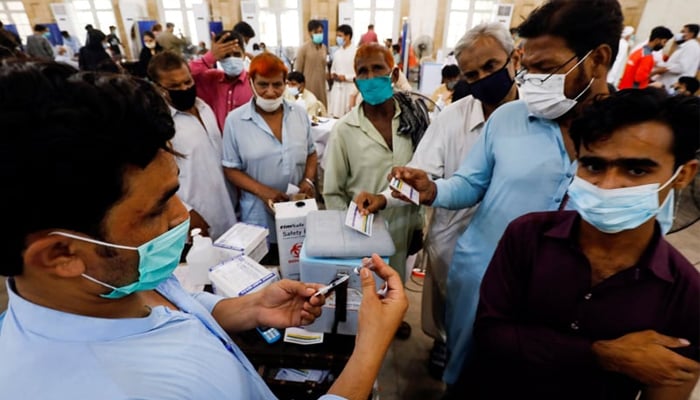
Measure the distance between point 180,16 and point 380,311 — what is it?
1353 centimetres

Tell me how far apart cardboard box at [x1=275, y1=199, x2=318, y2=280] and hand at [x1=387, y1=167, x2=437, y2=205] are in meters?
0.39

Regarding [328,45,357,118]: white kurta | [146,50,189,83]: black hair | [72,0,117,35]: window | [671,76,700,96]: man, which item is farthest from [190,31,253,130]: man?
[72,0,117,35]: window

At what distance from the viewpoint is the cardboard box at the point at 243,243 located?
1531mm

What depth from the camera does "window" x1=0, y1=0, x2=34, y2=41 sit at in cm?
1194

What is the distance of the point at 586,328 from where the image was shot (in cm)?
109

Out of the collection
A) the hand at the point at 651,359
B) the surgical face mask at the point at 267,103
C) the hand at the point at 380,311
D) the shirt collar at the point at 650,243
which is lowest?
the hand at the point at 651,359

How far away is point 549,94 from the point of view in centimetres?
138

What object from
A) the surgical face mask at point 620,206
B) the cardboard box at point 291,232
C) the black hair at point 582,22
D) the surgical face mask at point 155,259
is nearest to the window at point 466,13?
the black hair at point 582,22

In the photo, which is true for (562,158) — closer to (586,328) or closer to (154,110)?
(586,328)

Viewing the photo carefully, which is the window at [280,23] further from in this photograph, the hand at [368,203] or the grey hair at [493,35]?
the hand at [368,203]

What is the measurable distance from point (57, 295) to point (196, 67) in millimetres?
2632

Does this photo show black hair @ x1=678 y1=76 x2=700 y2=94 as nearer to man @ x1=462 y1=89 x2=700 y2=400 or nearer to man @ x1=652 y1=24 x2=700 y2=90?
man @ x1=652 y1=24 x2=700 y2=90

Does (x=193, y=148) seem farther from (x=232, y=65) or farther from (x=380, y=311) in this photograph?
→ (x=380, y=311)

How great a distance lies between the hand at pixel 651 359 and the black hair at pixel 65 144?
4.22 ft
